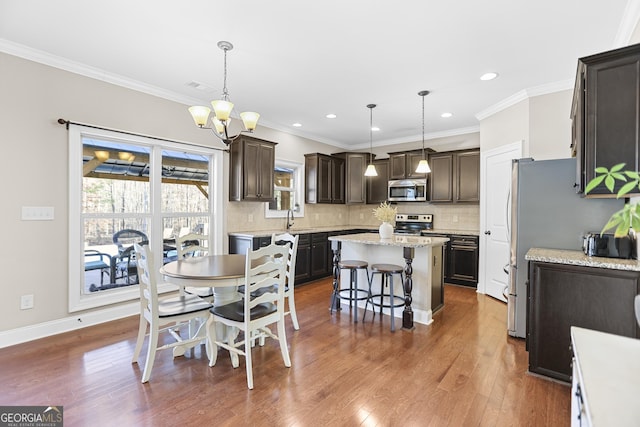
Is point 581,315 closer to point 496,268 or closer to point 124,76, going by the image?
point 496,268

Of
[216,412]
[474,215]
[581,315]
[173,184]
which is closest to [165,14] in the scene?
[173,184]

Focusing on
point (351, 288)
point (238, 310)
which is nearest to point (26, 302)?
point (238, 310)

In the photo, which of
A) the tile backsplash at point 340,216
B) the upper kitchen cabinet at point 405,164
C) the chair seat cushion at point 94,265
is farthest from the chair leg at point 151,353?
the upper kitchen cabinet at point 405,164

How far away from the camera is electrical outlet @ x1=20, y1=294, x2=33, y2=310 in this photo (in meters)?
3.05

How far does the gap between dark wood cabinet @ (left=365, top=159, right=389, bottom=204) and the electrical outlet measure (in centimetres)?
548

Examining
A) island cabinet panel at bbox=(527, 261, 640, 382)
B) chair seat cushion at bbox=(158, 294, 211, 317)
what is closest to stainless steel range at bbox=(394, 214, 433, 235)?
island cabinet panel at bbox=(527, 261, 640, 382)

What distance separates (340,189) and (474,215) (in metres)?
2.62

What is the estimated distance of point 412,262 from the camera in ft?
12.0

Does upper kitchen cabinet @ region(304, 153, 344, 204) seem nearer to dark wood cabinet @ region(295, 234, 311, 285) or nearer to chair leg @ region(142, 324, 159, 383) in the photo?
dark wood cabinet @ region(295, 234, 311, 285)

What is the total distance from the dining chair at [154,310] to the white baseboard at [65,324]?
1.28 metres

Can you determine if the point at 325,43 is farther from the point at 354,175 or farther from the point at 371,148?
the point at 371,148

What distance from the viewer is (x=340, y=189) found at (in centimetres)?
679

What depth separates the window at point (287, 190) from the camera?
586cm

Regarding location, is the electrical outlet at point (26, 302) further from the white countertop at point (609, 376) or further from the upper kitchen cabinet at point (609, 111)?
the upper kitchen cabinet at point (609, 111)
